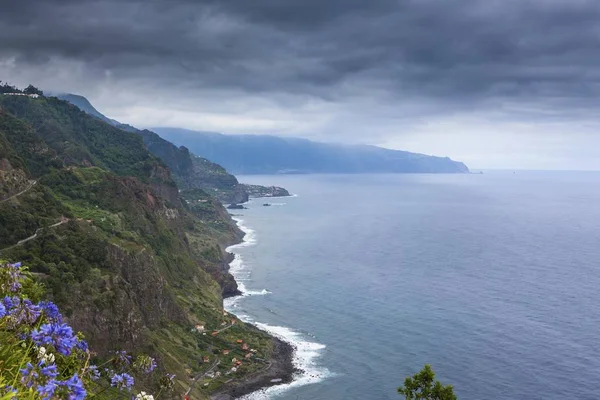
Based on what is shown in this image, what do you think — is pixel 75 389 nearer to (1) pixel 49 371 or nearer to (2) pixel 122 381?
(1) pixel 49 371

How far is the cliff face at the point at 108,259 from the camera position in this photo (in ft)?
273

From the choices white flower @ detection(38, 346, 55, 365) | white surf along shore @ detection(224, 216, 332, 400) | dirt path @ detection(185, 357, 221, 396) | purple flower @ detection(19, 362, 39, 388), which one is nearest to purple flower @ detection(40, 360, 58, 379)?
purple flower @ detection(19, 362, 39, 388)

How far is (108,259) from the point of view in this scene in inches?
3831

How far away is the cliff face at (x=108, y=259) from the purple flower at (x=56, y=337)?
70658 millimetres

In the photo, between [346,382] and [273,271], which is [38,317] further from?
[273,271]

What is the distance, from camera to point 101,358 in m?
78.6

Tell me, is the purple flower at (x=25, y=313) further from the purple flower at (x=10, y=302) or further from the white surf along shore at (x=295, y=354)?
the white surf along shore at (x=295, y=354)

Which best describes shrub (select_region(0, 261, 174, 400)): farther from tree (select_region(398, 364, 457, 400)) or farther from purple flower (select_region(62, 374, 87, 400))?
tree (select_region(398, 364, 457, 400))

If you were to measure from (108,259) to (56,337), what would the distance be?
305 feet

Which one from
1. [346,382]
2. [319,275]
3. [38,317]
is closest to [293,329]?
[346,382]

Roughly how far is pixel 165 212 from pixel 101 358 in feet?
339

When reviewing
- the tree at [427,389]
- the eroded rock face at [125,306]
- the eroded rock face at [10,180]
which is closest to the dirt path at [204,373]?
the eroded rock face at [125,306]

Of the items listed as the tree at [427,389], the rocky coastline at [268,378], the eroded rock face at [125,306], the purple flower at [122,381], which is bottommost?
the rocky coastline at [268,378]

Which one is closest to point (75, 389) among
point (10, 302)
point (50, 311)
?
point (10, 302)
